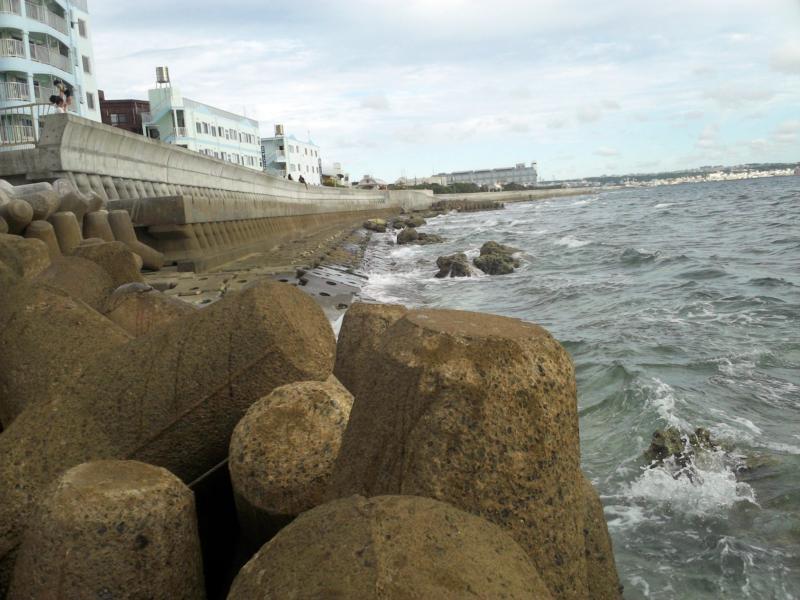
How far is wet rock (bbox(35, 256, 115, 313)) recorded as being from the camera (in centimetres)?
450

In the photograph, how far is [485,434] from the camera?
2.01 m

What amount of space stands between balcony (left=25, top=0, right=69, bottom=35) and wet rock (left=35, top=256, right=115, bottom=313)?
34.6m

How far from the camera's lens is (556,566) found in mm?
2072

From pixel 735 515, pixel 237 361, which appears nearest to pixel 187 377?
pixel 237 361

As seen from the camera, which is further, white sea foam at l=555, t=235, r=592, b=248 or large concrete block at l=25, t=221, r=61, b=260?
white sea foam at l=555, t=235, r=592, b=248

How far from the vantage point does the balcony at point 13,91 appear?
31.6 metres

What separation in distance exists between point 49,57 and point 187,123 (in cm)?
1850

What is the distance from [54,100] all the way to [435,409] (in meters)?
16.3

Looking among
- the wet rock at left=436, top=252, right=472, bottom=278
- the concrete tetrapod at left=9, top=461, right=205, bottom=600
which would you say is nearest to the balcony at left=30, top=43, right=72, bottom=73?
the wet rock at left=436, top=252, right=472, bottom=278

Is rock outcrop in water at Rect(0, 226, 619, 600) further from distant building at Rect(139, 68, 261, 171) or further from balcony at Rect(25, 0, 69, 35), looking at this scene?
distant building at Rect(139, 68, 261, 171)

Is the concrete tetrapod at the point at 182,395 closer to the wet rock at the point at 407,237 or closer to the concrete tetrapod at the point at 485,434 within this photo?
the concrete tetrapod at the point at 485,434

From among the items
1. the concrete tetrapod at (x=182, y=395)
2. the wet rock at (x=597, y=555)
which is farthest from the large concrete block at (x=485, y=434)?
the concrete tetrapod at (x=182, y=395)

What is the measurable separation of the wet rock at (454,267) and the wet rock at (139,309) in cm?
1392

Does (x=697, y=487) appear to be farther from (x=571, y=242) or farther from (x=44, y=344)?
(x=571, y=242)
